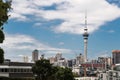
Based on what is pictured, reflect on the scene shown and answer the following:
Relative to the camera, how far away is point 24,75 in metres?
141

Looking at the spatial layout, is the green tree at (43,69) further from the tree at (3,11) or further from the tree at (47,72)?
the tree at (3,11)

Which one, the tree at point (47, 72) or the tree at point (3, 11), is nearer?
the tree at point (3, 11)

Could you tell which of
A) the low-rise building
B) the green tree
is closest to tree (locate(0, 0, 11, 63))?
the green tree

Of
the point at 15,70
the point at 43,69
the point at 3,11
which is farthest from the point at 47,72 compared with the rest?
the point at 3,11

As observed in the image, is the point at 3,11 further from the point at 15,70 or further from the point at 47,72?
the point at 15,70

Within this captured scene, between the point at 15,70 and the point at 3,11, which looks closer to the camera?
the point at 3,11

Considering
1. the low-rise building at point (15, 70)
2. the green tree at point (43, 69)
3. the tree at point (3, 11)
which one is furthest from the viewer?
the low-rise building at point (15, 70)

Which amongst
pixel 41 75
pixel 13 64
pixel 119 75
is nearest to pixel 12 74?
pixel 13 64

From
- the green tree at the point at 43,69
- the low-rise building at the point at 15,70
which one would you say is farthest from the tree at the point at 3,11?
the low-rise building at the point at 15,70

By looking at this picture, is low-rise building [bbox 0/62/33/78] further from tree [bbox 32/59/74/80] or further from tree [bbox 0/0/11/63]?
tree [bbox 0/0/11/63]

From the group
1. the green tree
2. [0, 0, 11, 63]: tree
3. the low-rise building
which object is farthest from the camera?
the low-rise building

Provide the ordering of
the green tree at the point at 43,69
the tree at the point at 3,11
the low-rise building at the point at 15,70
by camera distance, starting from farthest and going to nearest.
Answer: the low-rise building at the point at 15,70 < the green tree at the point at 43,69 < the tree at the point at 3,11

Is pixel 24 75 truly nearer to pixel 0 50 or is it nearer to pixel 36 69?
pixel 36 69

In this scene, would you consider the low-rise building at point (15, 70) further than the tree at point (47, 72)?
Yes
